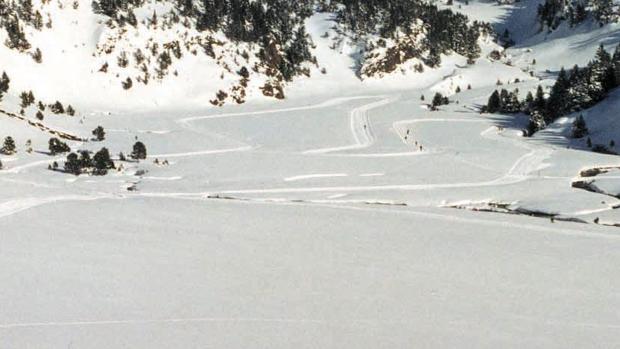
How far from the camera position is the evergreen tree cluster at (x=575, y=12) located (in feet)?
392

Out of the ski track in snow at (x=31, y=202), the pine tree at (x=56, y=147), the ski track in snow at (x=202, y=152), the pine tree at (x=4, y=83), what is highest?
the pine tree at (x=4, y=83)

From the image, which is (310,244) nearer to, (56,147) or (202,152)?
(202,152)

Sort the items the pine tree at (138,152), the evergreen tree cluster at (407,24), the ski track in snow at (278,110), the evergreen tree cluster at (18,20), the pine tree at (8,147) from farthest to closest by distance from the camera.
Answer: the evergreen tree cluster at (407,24) < the evergreen tree cluster at (18,20) < the ski track in snow at (278,110) < the pine tree at (138,152) < the pine tree at (8,147)

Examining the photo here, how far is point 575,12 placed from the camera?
414ft

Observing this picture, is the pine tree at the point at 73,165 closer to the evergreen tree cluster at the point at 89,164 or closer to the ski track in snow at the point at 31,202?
the evergreen tree cluster at the point at 89,164

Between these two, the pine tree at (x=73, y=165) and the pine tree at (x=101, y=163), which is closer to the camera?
the pine tree at (x=73, y=165)

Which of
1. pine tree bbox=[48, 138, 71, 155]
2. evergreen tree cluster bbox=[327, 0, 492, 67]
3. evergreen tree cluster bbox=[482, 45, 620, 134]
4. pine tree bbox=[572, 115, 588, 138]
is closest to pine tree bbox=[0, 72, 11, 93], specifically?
pine tree bbox=[48, 138, 71, 155]

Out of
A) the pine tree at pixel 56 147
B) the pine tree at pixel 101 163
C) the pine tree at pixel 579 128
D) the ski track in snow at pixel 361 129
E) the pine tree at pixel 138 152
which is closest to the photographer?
the pine tree at pixel 101 163

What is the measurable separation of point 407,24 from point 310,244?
96073 millimetres

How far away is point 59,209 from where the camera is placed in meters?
23.7

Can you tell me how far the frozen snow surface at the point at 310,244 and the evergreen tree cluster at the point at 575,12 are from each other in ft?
254

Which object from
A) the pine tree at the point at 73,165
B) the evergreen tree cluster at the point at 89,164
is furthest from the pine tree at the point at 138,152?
the pine tree at the point at 73,165

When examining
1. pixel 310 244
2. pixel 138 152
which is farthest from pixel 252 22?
pixel 310 244

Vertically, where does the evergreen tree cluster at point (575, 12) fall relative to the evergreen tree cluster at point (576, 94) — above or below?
above
